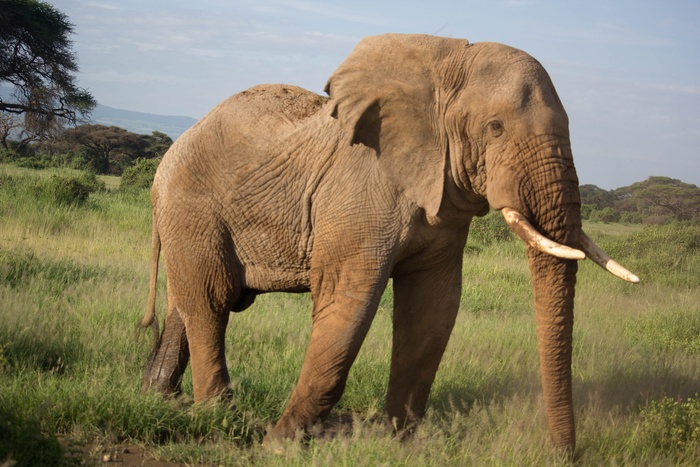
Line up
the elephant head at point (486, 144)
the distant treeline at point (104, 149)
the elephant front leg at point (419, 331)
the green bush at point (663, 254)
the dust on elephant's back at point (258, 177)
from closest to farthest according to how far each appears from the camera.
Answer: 1. the elephant head at point (486, 144)
2. the dust on elephant's back at point (258, 177)
3. the elephant front leg at point (419, 331)
4. the green bush at point (663, 254)
5. the distant treeline at point (104, 149)

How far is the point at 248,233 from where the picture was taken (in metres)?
5.23

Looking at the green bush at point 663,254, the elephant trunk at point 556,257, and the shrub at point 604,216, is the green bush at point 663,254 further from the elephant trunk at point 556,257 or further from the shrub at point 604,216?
the shrub at point 604,216

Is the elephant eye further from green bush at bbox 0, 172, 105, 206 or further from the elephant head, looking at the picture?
green bush at bbox 0, 172, 105, 206

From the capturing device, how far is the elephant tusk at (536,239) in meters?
4.09

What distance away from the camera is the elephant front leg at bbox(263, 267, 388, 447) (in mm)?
4605

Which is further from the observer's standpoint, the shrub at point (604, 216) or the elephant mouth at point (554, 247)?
the shrub at point (604, 216)

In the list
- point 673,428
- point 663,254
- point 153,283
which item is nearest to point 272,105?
point 153,283

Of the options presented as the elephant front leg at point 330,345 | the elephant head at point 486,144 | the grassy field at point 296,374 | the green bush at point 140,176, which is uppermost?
the elephant head at point 486,144

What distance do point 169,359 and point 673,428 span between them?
Answer: 3.19 metres

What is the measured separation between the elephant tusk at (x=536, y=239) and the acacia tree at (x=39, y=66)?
2014 centimetres

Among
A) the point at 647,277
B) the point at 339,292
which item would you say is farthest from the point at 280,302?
the point at 647,277

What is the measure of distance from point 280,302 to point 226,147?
392 cm

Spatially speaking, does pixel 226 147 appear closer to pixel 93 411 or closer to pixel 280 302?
pixel 93 411

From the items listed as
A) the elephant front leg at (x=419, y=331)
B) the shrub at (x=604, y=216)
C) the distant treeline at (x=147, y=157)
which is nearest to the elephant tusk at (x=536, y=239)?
the elephant front leg at (x=419, y=331)
